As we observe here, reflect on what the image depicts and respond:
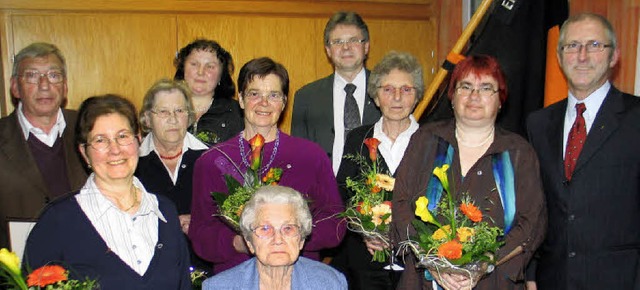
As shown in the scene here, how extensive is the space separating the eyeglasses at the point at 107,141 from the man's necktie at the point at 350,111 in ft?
6.10

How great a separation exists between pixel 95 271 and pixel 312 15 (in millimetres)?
3646

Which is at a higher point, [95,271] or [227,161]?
[227,161]

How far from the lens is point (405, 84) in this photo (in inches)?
142

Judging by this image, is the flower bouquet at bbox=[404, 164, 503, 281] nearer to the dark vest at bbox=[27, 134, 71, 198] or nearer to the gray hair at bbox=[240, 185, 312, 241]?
the gray hair at bbox=[240, 185, 312, 241]

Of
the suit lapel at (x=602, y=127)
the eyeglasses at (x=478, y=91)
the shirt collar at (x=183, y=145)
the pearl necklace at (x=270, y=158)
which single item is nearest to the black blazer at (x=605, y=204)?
the suit lapel at (x=602, y=127)

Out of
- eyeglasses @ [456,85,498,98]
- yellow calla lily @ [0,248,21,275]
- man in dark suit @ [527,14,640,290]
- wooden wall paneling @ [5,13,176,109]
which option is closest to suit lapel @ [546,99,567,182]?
man in dark suit @ [527,14,640,290]

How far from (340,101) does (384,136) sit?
0.77 m

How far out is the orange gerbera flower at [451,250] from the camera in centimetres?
246

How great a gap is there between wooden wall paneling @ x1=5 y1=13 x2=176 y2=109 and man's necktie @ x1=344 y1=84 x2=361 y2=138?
179cm

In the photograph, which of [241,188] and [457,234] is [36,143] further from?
[457,234]

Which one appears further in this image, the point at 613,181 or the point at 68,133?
the point at 68,133

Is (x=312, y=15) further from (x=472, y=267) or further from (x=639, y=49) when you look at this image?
(x=472, y=267)

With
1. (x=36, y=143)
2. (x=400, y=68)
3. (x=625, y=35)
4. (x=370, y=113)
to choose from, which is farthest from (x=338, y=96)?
(x=36, y=143)

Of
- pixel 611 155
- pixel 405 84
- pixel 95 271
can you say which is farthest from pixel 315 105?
pixel 95 271
